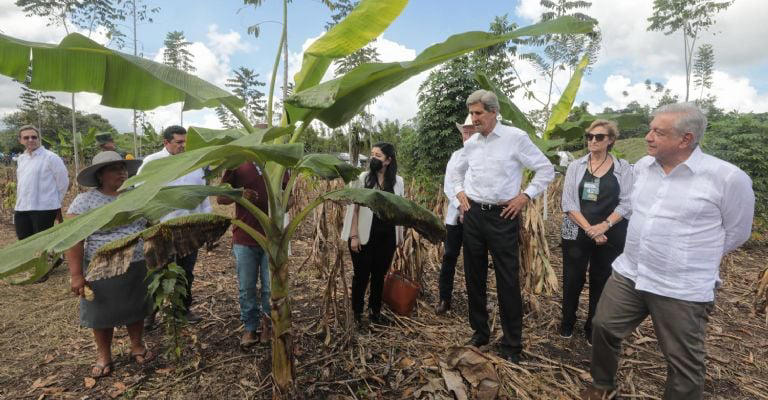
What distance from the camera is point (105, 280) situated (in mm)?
2508

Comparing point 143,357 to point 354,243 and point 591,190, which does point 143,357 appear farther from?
point 591,190

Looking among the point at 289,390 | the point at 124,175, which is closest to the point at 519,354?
the point at 289,390

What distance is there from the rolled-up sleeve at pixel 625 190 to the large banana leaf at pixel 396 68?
168 cm

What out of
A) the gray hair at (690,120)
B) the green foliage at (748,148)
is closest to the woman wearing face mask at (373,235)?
the gray hair at (690,120)

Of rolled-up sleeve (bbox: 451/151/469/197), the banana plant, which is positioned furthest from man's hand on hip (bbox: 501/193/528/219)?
the banana plant

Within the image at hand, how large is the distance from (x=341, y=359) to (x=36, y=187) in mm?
4667

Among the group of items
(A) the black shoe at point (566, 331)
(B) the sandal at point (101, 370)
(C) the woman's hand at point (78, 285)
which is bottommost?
(B) the sandal at point (101, 370)

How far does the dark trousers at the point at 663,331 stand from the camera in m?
1.97

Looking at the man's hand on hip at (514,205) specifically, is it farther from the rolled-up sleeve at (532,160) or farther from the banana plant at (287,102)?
the banana plant at (287,102)

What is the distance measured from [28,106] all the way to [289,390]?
37.6m

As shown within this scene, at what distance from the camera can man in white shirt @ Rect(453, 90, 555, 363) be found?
2.80m

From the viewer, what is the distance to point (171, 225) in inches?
72.3

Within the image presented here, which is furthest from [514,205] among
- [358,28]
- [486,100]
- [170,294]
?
[170,294]

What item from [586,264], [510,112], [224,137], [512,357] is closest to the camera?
[224,137]
